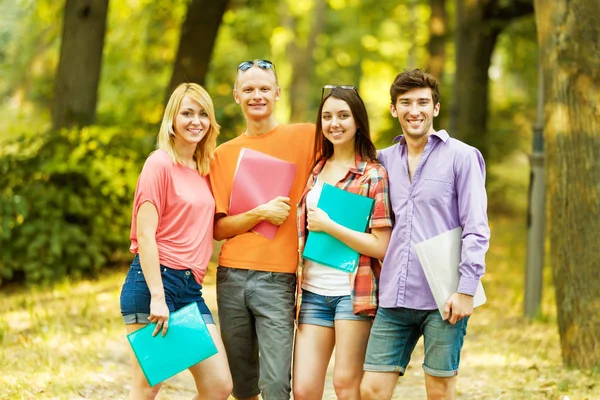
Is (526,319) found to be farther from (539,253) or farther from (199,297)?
(199,297)

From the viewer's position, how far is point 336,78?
38094 mm

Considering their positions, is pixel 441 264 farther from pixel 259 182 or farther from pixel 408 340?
pixel 259 182

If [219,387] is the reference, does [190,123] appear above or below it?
above

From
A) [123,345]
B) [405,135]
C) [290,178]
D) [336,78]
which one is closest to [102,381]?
[123,345]

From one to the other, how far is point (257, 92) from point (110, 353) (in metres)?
3.41

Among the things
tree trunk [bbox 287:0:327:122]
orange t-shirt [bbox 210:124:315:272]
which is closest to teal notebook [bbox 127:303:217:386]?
orange t-shirt [bbox 210:124:315:272]

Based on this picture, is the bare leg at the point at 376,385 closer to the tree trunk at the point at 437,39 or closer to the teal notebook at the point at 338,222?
the teal notebook at the point at 338,222

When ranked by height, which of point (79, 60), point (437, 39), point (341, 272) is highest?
point (437, 39)

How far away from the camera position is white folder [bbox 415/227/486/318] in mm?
4086

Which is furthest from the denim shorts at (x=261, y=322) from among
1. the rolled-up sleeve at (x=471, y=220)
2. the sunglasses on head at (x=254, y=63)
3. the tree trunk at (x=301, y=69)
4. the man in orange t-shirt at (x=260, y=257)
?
the tree trunk at (x=301, y=69)

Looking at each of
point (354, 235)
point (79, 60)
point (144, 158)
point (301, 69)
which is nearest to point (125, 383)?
point (354, 235)

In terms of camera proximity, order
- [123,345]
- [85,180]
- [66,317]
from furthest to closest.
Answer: [85,180]
[66,317]
[123,345]

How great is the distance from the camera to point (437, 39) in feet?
61.8

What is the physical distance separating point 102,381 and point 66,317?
206 centimetres
